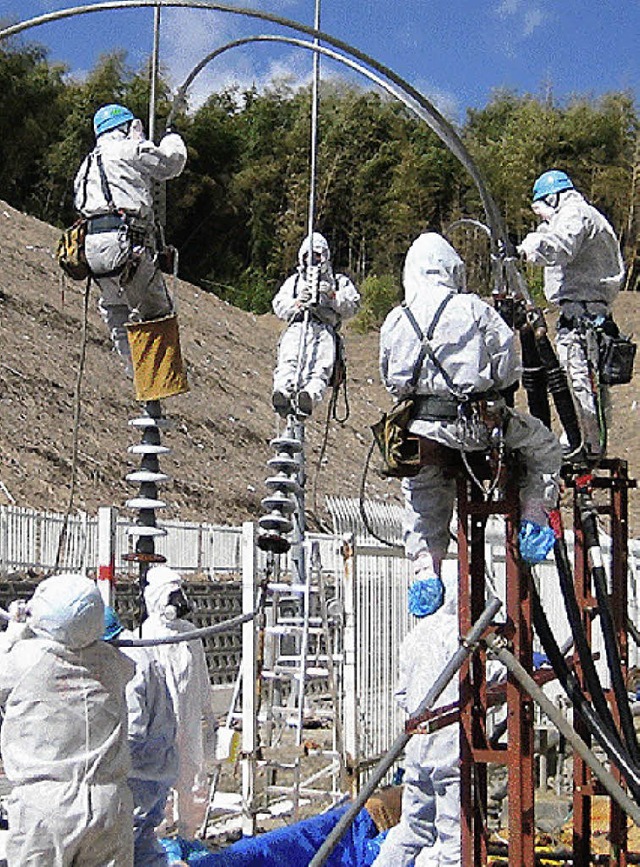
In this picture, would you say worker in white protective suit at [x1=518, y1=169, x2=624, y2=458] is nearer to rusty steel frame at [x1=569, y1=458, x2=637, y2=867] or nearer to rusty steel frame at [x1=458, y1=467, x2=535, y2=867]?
rusty steel frame at [x1=569, y1=458, x2=637, y2=867]

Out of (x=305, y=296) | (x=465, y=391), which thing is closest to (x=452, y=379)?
(x=465, y=391)

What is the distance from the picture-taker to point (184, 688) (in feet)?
20.4

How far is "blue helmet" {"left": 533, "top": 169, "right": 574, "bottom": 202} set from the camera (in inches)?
251

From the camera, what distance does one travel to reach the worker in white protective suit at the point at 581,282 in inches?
248

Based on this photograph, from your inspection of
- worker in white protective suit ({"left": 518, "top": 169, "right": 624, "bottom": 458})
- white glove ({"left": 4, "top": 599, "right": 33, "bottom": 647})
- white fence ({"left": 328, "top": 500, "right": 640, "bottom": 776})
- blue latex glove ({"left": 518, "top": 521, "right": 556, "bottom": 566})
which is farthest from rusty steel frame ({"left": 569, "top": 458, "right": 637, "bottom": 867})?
white fence ({"left": 328, "top": 500, "right": 640, "bottom": 776})

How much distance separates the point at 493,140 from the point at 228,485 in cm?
2282

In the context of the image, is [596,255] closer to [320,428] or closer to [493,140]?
[320,428]

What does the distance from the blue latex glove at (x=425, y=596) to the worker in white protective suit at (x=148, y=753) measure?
140cm

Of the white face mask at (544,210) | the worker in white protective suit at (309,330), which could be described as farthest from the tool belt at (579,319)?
the worker in white protective suit at (309,330)

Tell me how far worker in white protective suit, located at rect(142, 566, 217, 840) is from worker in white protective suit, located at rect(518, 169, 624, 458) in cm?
193

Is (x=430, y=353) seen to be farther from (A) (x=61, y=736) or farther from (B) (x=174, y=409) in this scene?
(B) (x=174, y=409)

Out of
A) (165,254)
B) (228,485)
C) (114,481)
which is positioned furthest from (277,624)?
(228,485)

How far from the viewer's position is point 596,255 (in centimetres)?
644

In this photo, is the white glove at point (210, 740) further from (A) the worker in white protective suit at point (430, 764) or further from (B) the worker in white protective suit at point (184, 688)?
(A) the worker in white protective suit at point (430, 764)
